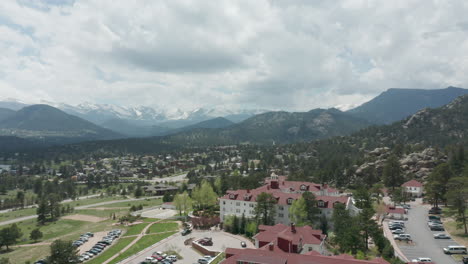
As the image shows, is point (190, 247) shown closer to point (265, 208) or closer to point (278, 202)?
point (265, 208)

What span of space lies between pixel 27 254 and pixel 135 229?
79.5 ft

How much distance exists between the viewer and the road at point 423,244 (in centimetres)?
4866

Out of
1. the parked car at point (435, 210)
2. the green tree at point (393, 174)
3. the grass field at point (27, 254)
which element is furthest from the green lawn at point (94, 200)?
the parked car at point (435, 210)

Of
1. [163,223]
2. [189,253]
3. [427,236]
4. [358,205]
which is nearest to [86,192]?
[163,223]

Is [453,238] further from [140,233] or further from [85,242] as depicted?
[85,242]

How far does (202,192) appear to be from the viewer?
85.9m

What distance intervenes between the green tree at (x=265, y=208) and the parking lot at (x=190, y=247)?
6587mm

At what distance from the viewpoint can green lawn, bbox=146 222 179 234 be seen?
249 feet

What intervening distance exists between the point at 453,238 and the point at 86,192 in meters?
160

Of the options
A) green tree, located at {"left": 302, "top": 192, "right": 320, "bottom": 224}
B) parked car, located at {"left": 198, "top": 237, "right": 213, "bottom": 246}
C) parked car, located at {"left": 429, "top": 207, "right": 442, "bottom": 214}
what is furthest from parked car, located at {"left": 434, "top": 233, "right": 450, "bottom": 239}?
parked car, located at {"left": 198, "top": 237, "right": 213, "bottom": 246}

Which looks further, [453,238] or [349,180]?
[349,180]

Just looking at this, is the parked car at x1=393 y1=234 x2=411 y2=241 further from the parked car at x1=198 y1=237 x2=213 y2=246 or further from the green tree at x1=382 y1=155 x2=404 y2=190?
the green tree at x1=382 y1=155 x2=404 y2=190

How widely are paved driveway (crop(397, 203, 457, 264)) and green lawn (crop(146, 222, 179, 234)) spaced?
167ft

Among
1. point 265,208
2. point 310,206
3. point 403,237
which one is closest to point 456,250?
point 403,237
